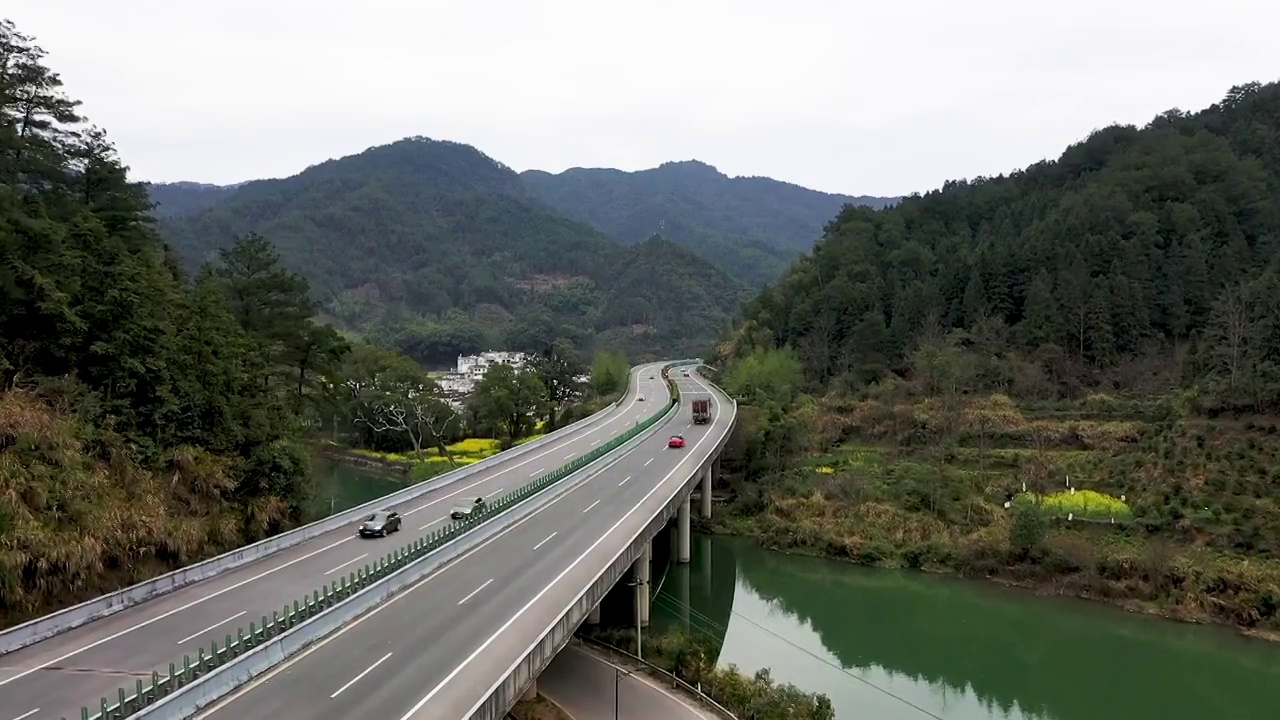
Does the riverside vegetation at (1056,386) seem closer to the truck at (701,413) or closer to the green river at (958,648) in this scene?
the green river at (958,648)

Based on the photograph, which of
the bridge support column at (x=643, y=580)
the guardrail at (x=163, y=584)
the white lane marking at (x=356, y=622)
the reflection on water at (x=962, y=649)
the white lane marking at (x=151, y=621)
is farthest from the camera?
the bridge support column at (x=643, y=580)

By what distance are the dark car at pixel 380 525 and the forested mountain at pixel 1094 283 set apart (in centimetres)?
4011

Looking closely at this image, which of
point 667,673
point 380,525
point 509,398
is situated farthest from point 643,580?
point 509,398

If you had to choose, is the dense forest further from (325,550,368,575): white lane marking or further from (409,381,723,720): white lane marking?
(409,381,723,720): white lane marking

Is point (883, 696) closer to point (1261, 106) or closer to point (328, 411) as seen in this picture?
point (328, 411)

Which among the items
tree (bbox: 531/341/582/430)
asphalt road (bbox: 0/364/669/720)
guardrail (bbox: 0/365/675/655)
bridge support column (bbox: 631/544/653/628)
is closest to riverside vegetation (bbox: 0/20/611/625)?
guardrail (bbox: 0/365/675/655)

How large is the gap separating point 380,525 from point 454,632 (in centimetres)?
922

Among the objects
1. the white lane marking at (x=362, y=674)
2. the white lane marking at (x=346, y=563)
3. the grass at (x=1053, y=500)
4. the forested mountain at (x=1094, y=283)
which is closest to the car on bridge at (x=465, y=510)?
the white lane marking at (x=346, y=563)

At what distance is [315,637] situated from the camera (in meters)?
17.3

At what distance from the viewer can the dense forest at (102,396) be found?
20.3m

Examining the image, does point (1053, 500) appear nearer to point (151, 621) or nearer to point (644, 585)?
point (644, 585)

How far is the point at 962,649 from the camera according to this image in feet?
97.0

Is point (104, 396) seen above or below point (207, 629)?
above

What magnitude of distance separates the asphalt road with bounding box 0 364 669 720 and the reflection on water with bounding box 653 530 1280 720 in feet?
39.4
